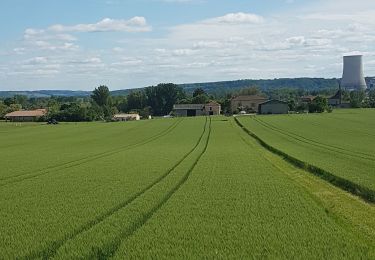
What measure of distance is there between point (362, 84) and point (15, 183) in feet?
602

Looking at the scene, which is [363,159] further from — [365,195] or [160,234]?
[160,234]

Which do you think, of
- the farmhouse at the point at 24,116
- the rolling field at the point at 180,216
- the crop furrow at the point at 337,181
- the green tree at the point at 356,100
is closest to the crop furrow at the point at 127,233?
the rolling field at the point at 180,216

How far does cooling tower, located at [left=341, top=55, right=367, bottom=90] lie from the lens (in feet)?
607

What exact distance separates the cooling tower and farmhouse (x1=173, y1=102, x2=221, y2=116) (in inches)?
2011

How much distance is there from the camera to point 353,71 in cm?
18762

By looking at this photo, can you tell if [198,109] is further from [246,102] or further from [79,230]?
[79,230]

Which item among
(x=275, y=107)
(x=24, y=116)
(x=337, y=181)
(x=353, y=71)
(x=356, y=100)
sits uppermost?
(x=353, y=71)

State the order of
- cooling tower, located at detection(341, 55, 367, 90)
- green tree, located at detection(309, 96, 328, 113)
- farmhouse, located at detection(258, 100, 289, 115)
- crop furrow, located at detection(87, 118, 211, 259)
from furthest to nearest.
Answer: cooling tower, located at detection(341, 55, 367, 90)
farmhouse, located at detection(258, 100, 289, 115)
green tree, located at detection(309, 96, 328, 113)
crop furrow, located at detection(87, 118, 211, 259)

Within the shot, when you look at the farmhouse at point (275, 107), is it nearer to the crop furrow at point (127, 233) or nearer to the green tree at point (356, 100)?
the green tree at point (356, 100)

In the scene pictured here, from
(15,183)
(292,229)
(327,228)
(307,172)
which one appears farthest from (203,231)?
(307,172)

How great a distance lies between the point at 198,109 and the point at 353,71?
5868 centimetres

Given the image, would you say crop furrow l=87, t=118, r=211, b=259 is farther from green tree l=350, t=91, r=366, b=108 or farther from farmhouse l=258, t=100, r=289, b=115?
green tree l=350, t=91, r=366, b=108

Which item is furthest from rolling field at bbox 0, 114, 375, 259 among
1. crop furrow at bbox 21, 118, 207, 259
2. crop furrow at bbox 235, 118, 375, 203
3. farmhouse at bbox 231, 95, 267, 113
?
farmhouse at bbox 231, 95, 267, 113

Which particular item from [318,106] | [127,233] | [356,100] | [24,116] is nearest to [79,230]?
[127,233]
